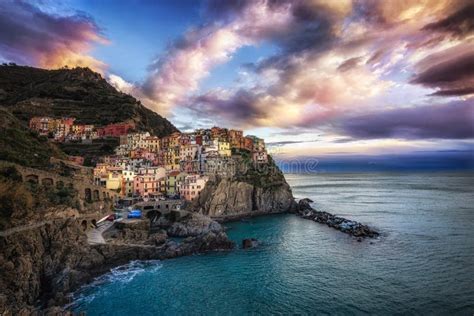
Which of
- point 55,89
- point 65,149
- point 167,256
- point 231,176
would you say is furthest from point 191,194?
point 55,89

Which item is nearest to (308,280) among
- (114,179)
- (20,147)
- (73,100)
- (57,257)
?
(57,257)

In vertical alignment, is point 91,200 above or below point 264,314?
above

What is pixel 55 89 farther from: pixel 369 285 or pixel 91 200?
pixel 369 285

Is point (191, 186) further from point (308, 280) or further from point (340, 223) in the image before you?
point (308, 280)

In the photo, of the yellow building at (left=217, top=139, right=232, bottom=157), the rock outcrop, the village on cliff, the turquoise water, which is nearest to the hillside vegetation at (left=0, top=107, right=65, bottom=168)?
the village on cliff

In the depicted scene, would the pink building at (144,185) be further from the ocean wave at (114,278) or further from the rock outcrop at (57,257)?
the ocean wave at (114,278)

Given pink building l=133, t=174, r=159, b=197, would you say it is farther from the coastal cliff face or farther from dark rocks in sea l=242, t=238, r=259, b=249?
dark rocks in sea l=242, t=238, r=259, b=249
